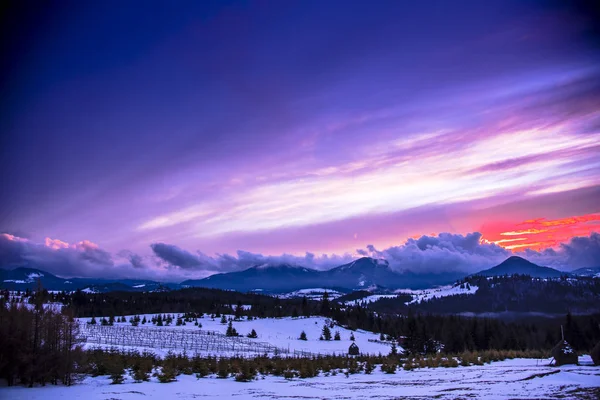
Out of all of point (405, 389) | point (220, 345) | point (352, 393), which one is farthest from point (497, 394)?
point (220, 345)

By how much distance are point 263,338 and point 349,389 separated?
54080mm

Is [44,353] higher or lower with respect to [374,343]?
higher

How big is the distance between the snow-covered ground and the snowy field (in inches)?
1032

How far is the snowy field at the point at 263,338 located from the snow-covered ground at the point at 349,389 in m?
26.2

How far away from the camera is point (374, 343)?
7281 cm

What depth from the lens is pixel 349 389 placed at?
71.2ft

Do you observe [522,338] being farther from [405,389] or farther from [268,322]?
[405,389]

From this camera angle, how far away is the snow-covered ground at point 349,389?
1680cm

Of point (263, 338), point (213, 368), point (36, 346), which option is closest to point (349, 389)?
point (213, 368)

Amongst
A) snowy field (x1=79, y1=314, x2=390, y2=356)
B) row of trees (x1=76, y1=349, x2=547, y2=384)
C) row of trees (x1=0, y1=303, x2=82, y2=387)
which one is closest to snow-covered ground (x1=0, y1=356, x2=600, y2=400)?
row of trees (x1=76, y1=349, x2=547, y2=384)

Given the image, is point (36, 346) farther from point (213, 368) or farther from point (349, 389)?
point (349, 389)

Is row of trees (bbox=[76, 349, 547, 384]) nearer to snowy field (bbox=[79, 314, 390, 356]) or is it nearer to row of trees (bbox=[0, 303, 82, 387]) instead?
row of trees (bbox=[0, 303, 82, 387])

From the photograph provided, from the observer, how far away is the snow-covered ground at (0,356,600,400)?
661 inches

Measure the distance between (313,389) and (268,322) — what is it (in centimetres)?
7313
